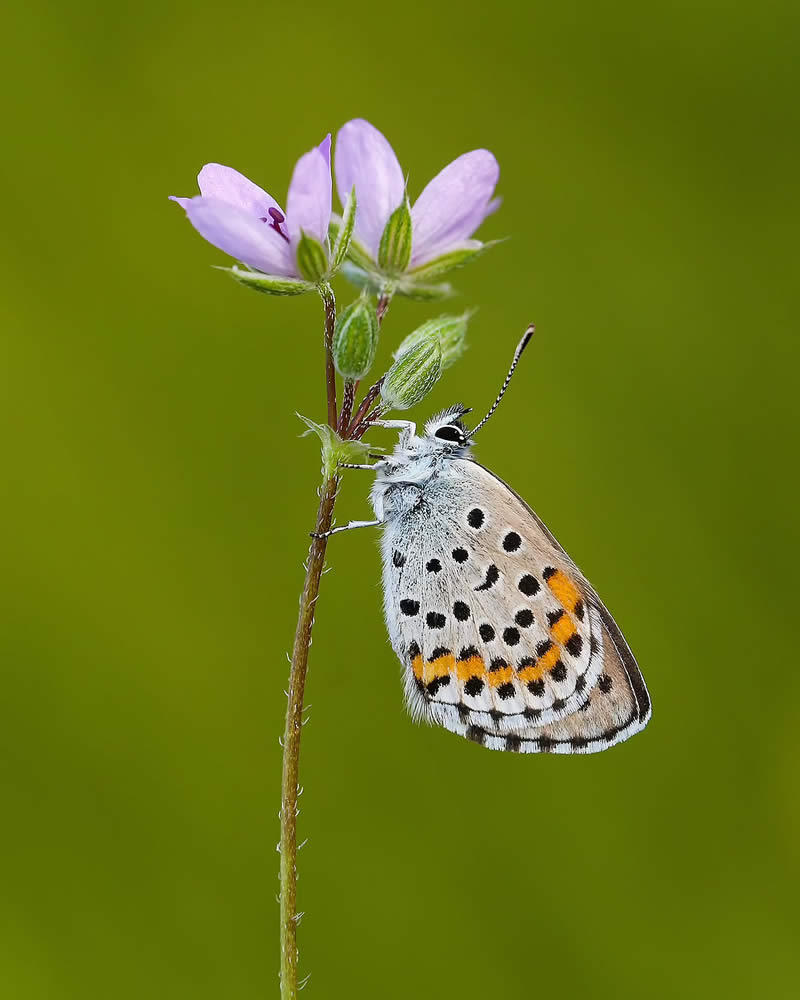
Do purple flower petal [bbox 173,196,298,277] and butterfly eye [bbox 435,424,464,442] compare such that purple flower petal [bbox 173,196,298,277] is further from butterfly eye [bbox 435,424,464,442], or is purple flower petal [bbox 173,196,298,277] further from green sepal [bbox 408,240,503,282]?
butterfly eye [bbox 435,424,464,442]

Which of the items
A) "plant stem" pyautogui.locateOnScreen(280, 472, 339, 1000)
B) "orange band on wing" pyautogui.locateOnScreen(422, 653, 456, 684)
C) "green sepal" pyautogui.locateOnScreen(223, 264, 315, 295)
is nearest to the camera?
"plant stem" pyautogui.locateOnScreen(280, 472, 339, 1000)

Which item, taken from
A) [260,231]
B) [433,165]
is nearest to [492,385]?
[433,165]

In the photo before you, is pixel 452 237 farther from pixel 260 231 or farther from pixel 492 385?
pixel 492 385

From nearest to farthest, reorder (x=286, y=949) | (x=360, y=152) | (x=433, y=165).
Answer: (x=286, y=949) → (x=360, y=152) → (x=433, y=165)

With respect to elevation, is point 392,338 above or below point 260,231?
above

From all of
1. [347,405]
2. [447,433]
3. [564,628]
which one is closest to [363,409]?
[347,405]

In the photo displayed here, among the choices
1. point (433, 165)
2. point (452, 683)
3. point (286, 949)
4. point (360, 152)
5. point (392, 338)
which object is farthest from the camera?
point (433, 165)

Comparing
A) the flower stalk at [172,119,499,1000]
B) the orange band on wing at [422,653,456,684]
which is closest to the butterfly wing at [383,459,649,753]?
the orange band on wing at [422,653,456,684]
